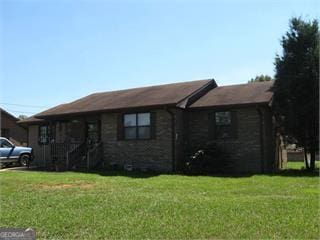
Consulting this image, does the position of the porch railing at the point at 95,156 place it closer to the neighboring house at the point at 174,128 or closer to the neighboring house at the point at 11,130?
the neighboring house at the point at 174,128

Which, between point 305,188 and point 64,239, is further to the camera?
point 305,188

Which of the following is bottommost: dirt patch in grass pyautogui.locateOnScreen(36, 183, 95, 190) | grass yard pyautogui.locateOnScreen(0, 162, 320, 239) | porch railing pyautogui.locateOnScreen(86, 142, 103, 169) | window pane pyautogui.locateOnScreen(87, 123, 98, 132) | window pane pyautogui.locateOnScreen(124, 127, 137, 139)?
grass yard pyautogui.locateOnScreen(0, 162, 320, 239)

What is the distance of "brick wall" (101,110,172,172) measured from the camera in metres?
23.3

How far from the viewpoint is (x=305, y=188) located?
14375 millimetres

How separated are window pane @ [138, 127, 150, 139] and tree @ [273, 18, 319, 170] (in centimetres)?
615

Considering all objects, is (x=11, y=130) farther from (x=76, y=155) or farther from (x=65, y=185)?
(x=65, y=185)

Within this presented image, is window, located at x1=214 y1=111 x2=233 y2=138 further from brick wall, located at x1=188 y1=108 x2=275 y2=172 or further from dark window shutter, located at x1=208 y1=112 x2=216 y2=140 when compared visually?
brick wall, located at x1=188 y1=108 x2=275 y2=172

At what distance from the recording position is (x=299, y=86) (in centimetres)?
2125

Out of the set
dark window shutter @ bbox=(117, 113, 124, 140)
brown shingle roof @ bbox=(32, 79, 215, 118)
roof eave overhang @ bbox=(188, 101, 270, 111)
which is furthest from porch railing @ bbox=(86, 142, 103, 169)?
roof eave overhang @ bbox=(188, 101, 270, 111)

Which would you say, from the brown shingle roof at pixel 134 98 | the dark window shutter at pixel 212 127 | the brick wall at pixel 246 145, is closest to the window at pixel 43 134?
the brown shingle roof at pixel 134 98

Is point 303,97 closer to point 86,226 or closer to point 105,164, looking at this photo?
point 105,164

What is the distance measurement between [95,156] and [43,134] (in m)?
8.28

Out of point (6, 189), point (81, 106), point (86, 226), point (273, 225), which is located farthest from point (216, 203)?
point (81, 106)

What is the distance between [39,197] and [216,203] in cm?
472
